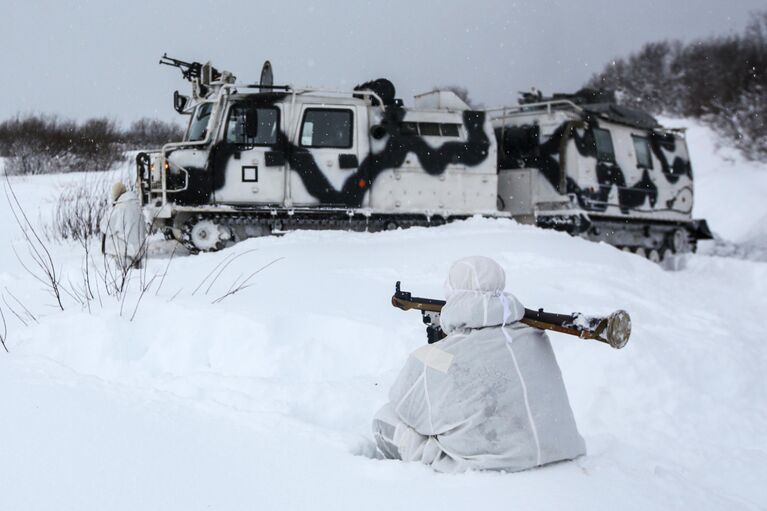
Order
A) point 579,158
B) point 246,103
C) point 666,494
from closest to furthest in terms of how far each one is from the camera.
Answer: point 666,494
point 246,103
point 579,158

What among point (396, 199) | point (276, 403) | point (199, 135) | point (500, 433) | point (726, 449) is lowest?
point (726, 449)

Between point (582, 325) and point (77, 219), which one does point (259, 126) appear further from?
point (582, 325)

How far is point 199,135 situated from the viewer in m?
11.1

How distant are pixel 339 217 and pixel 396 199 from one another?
93 centimetres

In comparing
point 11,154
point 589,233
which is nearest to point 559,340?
point 589,233

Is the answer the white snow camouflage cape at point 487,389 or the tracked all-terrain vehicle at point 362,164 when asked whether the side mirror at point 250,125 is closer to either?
the tracked all-terrain vehicle at point 362,164

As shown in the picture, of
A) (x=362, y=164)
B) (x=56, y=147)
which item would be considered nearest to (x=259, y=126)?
(x=362, y=164)

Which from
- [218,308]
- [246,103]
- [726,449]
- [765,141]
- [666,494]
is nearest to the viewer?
[666,494]

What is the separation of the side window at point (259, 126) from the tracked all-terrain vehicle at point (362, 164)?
0.01 m

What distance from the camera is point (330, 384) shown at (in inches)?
201

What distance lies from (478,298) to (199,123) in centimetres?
901

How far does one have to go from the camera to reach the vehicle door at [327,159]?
10789 mm

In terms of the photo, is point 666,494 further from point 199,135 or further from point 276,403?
point 199,135

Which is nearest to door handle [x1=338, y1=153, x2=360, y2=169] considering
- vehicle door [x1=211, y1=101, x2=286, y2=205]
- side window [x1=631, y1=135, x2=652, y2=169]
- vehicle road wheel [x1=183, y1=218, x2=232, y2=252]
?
vehicle door [x1=211, y1=101, x2=286, y2=205]
